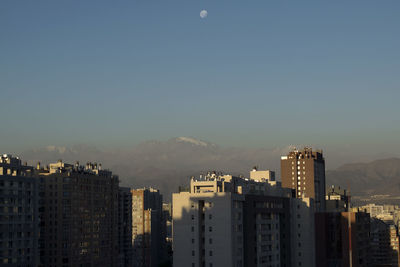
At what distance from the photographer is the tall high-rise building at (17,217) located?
161125 millimetres

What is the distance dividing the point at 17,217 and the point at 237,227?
56.1 metres

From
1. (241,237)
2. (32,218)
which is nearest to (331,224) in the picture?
(241,237)

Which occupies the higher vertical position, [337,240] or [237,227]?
[237,227]

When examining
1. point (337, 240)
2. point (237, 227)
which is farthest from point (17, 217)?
point (337, 240)

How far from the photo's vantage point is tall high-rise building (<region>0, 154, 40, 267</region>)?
16112cm

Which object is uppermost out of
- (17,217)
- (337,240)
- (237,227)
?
(17,217)

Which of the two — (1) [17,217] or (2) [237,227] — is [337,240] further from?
(1) [17,217]

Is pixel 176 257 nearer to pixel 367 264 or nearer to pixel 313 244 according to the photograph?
pixel 313 244

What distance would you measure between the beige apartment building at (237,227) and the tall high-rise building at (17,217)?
1683 inches

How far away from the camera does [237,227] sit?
146m

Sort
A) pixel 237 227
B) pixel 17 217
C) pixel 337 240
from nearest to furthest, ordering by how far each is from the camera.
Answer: pixel 237 227
pixel 17 217
pixel 337 240

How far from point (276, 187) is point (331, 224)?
21854mm

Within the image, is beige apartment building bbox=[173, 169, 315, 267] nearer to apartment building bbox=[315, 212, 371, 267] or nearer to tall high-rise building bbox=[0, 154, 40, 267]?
apartment building bbox=[315, 212, 371, 267]

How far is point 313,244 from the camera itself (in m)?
177
